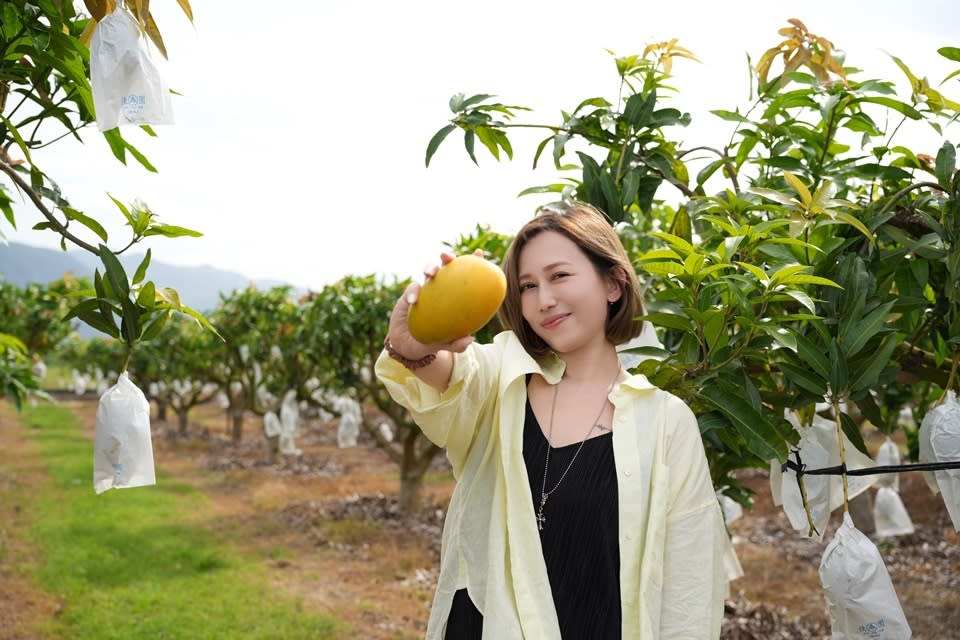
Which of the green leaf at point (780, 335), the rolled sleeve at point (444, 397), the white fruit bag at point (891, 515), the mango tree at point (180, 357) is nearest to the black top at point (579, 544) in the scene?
the rolled sleeve at point (444, 397)

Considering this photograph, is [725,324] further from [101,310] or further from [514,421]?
[101,310]

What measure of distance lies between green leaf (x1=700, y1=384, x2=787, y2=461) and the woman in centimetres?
18

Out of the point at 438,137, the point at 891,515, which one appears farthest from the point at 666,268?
the point at 891,515

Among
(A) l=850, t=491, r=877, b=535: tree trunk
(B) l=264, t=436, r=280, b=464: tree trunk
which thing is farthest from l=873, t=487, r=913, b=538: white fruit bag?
(B) l=264, t=436, r=280, b=464: tree trunk

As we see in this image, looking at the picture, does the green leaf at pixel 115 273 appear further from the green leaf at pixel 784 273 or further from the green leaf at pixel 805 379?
the green leaf at pixel 805 379

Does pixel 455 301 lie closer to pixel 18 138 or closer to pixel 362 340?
pixel 18 138

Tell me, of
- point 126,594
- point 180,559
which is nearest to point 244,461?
point 180,559

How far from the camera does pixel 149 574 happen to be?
6.65 metres

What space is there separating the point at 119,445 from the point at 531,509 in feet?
2.96

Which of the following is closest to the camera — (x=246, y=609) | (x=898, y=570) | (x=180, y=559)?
(x=246, y=609)

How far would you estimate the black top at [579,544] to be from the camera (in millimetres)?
1448

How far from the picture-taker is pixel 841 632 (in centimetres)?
172

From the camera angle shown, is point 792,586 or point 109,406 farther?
point 792,586

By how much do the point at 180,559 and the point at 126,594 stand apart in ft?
3.66
